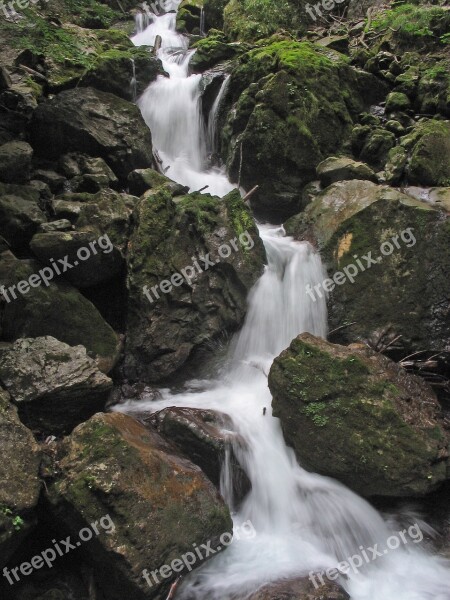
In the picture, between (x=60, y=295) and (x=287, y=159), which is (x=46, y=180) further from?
(x=287, y=159)

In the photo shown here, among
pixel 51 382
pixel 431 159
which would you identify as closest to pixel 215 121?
pixel 431 159

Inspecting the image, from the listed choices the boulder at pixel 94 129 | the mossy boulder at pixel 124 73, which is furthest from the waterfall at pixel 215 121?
the boulder at pixel 94 129

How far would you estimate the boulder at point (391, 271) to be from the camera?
19.1ft

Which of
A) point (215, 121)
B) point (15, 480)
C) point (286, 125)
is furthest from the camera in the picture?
point (215, 121)

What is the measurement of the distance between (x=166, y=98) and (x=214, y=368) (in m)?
7.04

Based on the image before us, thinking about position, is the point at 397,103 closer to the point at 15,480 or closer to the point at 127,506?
the point at 127,506

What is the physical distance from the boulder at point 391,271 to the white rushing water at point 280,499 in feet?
1.33

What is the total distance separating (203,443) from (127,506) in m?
1.21

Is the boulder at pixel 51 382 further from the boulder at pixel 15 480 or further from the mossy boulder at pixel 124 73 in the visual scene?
the mossy boulder at pixel 124 73

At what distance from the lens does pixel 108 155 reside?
7430 mm

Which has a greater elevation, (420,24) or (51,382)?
(420,24)

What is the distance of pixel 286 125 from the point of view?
26.9 ft

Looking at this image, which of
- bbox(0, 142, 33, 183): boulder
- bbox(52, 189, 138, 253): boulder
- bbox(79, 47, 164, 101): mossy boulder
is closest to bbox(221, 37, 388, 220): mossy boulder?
bbox(79, 47, 164, 101): mossy boulder

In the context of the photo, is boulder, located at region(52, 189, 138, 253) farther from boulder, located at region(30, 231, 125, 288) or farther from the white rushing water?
the white rushing water
